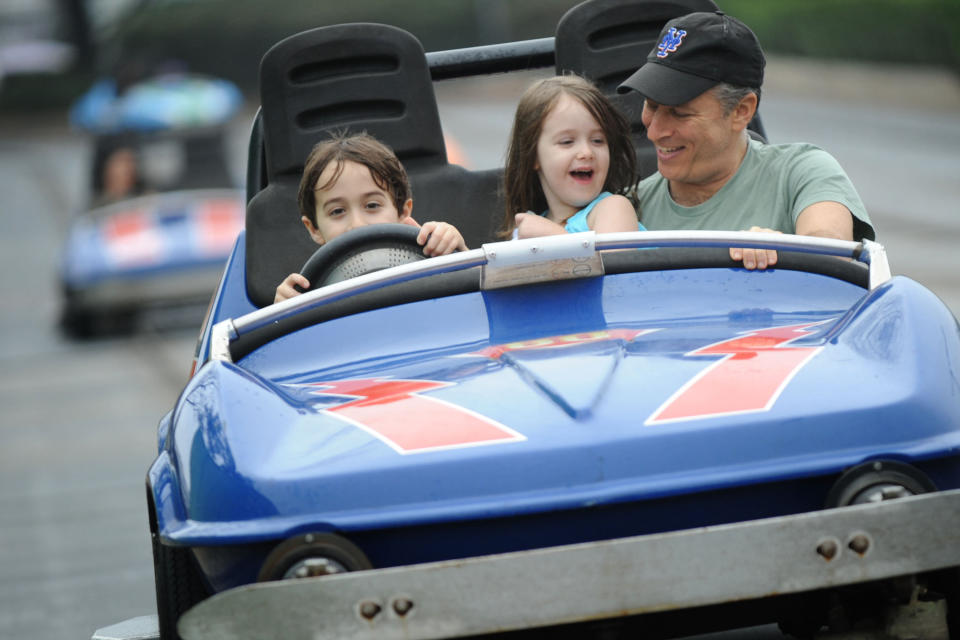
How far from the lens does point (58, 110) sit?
36.4 metres

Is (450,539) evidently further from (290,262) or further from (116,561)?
(116,561)

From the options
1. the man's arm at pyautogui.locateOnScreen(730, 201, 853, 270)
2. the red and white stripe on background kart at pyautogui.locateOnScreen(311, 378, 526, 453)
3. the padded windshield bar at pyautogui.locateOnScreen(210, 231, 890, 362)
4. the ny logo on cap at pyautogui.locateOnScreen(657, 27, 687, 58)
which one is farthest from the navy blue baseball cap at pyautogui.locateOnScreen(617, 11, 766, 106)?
the red and white stripe on background kart at pyautogui.locateOnScreen(311, 378, 526, 453)

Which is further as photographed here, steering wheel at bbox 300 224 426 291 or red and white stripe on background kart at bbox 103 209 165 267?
red and white stripe on background kart at bbox 103 209 165 267

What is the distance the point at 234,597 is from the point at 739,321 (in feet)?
4.09

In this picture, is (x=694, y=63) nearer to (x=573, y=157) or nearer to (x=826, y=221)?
(x=573, y=157)

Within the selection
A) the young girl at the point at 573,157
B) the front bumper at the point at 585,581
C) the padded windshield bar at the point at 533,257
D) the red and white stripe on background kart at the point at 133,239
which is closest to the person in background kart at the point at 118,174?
the red and white stripe on background kart at the point at 133,239

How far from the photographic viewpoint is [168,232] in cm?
1220

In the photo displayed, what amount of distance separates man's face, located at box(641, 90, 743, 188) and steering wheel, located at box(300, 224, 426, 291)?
0.68 metres

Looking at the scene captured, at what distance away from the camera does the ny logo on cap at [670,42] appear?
148 inches

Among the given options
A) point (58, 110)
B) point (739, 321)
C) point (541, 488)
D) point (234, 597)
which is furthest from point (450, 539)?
point (58, 110)

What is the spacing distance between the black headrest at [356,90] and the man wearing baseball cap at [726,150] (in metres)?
0.95

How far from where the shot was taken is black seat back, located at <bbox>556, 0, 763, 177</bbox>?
4.62 meters

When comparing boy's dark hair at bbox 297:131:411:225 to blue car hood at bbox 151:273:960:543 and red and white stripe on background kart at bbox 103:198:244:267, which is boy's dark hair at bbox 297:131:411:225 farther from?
red and white stripe on background kart at bbox 103:198:244:267

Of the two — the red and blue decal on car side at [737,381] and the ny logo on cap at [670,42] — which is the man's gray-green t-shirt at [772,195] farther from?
the red and blue decal on car side at [737,381]
